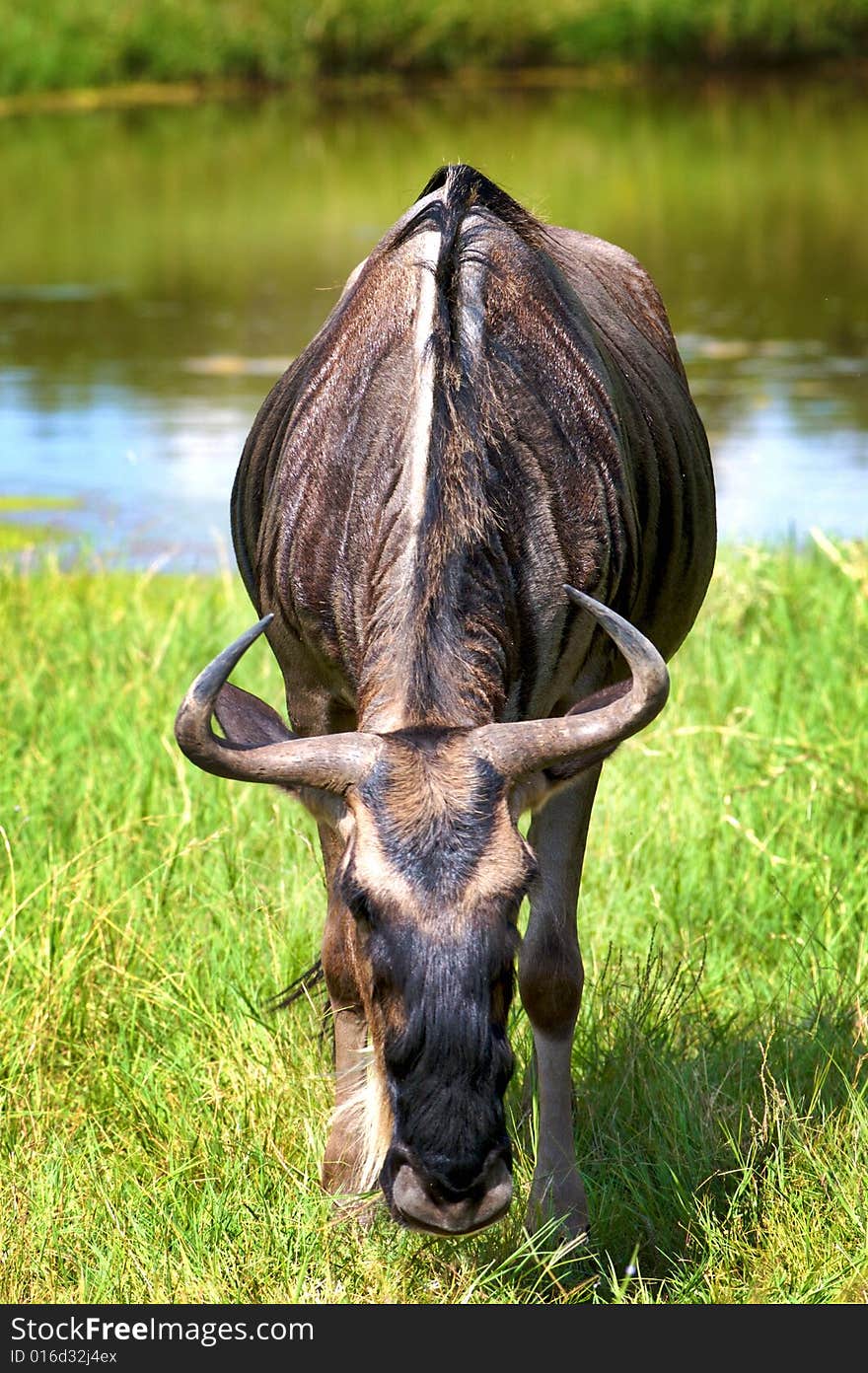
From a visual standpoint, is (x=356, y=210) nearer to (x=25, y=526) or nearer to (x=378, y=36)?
(x=25, y=526)

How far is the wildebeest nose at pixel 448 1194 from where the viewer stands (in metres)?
2.72

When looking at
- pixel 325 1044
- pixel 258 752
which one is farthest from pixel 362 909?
pixel 325 1044

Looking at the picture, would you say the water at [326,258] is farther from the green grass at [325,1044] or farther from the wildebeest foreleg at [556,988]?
the green grass at [325,1044]

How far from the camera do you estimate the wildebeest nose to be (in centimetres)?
272

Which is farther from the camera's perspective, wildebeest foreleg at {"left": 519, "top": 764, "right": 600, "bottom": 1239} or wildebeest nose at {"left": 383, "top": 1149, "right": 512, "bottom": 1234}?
wildebeest foreleg at {"left": 519, "top": 764, "right": 600, "bottom": 1239}

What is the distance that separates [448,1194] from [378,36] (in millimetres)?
28143

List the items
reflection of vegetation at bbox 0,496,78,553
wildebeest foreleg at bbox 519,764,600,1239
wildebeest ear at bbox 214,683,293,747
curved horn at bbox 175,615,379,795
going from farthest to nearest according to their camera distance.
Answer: reflection of vegetation at bbox 0,496,78,553, wildebeest foreleg at bbox 519,764,600,1239, wildebeest ear at bbox 214,683,293,747, curved horn at bbox 175,615,379,795

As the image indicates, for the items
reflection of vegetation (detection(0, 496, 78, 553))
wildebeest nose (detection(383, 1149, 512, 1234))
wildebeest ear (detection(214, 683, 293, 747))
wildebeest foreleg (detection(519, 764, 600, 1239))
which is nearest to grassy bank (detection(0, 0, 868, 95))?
reflection of vegetation (detection(0, 496, 78, 553))

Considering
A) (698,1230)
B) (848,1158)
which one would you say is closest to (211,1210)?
(698,1230)

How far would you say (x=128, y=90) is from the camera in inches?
1124

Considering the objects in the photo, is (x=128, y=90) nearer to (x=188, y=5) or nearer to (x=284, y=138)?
(x=188, y=5)

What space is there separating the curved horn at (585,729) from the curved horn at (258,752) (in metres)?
0.19

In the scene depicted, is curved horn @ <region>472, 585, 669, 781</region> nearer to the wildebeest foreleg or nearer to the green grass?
the wildebeest foreleg

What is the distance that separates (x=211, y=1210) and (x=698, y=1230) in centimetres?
90
